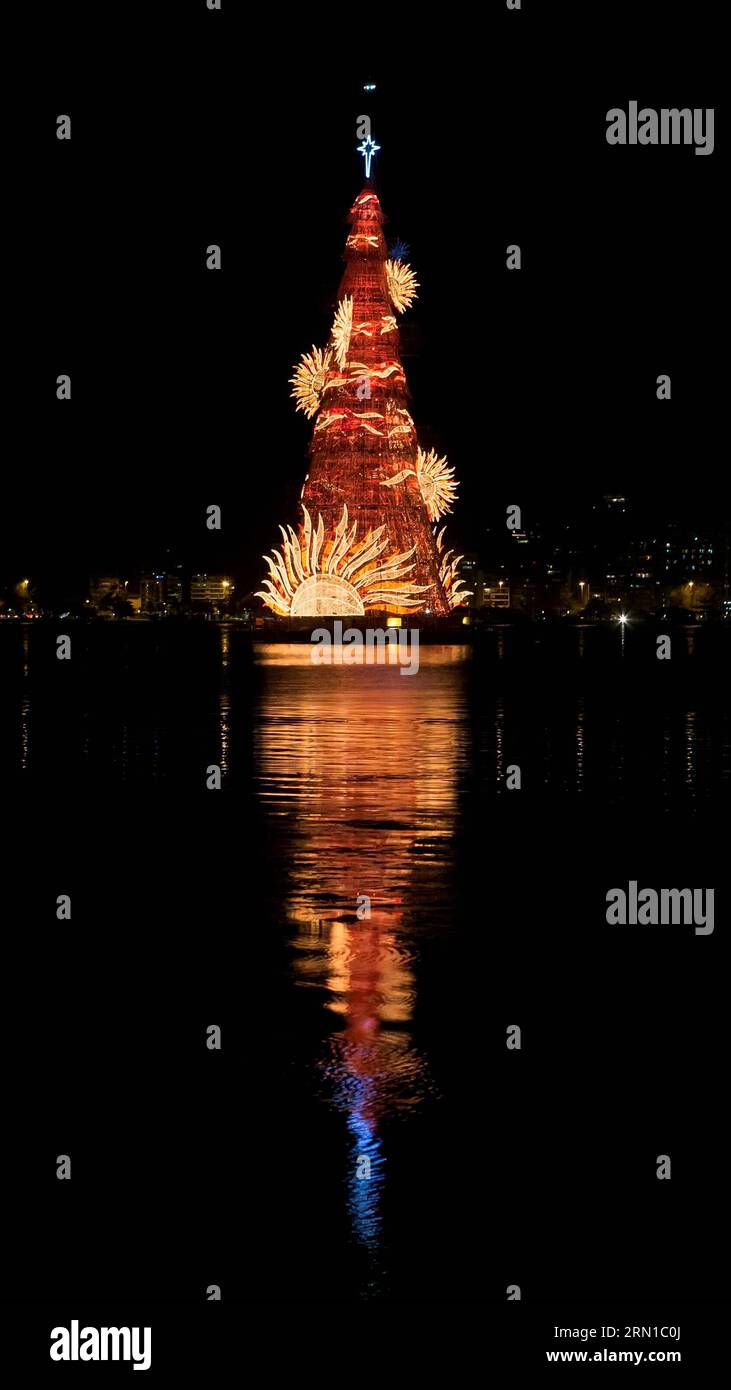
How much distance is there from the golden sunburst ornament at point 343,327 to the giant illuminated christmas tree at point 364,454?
37 mm

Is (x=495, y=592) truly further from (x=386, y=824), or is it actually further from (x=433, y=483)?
(x=386, y=824)

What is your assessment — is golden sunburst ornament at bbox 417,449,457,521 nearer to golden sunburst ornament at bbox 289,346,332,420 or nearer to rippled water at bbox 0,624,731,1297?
golden sunburst ornament at bbox 289,346,332,420

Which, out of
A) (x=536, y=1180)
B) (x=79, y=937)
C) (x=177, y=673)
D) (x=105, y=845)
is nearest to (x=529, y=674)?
(x=177, y=673)

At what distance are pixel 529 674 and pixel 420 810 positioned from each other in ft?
112

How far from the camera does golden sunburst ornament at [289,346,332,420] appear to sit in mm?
71125

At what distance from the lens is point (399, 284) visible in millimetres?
70438

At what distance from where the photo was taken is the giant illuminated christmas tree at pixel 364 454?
Answer: 70.3m

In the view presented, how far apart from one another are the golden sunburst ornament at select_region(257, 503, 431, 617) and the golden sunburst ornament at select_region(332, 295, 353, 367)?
5701mm

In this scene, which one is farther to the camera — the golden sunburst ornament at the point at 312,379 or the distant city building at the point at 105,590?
the distant city building at the point at 105,590

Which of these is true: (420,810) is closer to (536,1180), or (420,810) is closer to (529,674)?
(536,1180)

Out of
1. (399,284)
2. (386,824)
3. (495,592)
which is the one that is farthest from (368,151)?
(495,592)

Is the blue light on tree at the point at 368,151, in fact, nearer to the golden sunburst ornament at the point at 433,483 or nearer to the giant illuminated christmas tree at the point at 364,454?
the giant illuminated christmas tree at the point at 364,454

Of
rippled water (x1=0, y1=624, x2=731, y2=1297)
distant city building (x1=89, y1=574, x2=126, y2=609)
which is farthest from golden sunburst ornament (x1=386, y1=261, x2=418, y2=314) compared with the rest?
distant city building (x1=89, y1=574, x2=126, y2=609)

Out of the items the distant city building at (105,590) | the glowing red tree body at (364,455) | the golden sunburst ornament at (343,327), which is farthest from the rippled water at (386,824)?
the distant city building at (105,590)
